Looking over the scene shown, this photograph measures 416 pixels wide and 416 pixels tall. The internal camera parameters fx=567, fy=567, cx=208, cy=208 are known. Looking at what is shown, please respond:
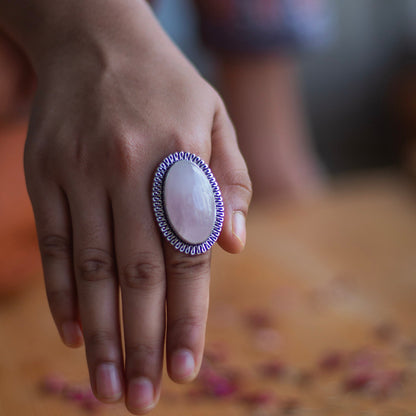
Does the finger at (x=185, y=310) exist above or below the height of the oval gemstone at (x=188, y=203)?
below

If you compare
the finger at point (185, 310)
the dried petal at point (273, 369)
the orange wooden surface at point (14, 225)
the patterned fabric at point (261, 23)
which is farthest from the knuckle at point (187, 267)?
the patterned fabric at point (261, 23)

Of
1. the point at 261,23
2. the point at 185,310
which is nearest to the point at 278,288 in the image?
the point at 185,310

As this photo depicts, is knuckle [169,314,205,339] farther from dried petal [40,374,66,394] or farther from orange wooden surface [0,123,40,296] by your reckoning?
orange wooden surface [0,123,40,296]

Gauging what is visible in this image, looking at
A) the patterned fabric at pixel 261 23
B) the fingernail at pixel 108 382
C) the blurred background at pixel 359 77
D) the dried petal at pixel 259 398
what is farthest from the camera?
the blurred background at pixel 359 77

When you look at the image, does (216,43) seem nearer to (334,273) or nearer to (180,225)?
(334,273)

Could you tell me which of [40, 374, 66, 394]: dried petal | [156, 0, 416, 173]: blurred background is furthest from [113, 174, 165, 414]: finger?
[156, 0, 416, 173]: blurred background

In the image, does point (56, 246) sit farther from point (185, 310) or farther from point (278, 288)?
point (278, 288)

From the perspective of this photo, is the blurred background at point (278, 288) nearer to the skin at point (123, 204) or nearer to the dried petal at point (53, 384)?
the dried petal at point (53, 384)

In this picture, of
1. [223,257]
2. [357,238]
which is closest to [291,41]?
[357,238]
